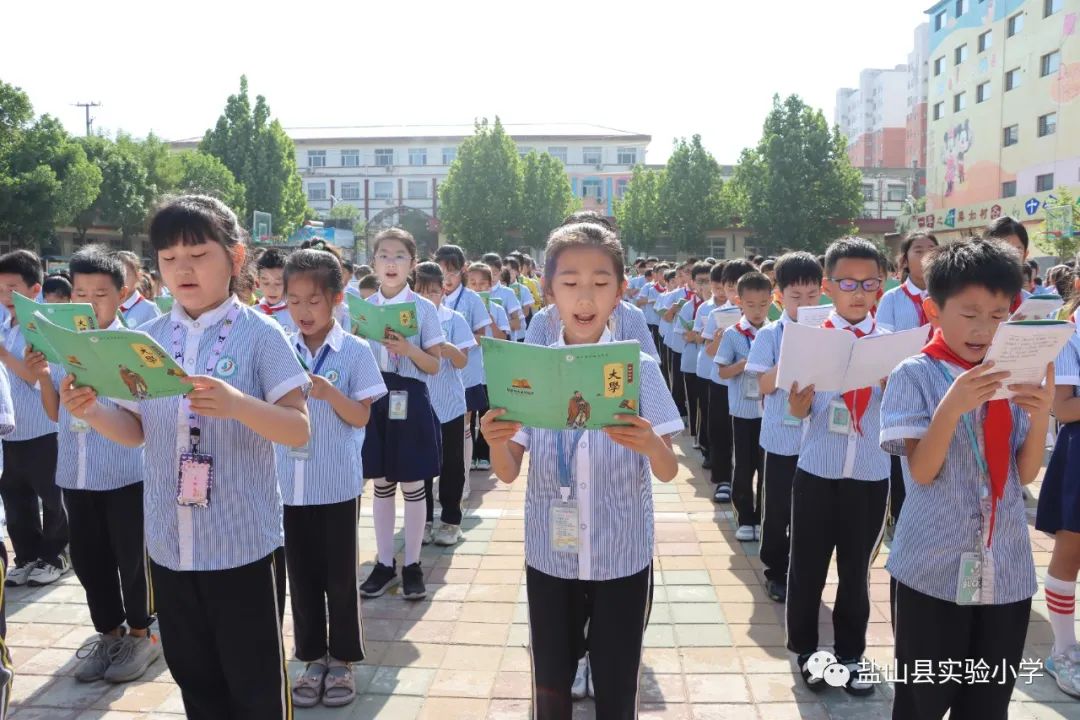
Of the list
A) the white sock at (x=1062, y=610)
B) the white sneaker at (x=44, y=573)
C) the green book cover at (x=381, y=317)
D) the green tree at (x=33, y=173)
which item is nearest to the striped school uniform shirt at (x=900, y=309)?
the white sock at (x=1062, y=610)

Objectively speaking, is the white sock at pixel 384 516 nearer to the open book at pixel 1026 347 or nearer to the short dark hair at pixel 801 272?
the short dark hair at pixel 801 272

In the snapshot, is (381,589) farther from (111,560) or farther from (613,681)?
(613,681)

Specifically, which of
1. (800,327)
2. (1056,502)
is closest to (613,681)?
(800,327)

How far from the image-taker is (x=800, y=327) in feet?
9.14

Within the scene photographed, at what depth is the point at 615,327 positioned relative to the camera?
289 cm

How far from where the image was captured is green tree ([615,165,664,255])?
39.2 meters

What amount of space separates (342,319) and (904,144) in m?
78.9

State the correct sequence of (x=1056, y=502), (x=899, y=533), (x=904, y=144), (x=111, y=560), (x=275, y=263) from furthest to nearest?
(x=904, y=144), (x=275, y=263), (x=111, y=560), (x=1056, y=502), (x=899, y=533)

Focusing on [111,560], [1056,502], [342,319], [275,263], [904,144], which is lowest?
[111,560]

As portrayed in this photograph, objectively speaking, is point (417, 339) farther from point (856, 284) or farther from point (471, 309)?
point (856, 284)

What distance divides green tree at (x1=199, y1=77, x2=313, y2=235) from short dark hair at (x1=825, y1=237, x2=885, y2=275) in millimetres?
36225

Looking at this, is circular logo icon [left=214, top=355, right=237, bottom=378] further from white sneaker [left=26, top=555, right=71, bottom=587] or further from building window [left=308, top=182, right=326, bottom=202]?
building window [left=308, top=182, right=326, bottom=202]

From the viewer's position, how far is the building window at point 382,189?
57531 millimetres

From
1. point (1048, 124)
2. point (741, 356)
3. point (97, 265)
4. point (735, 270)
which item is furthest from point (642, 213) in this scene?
point (97, 265)
